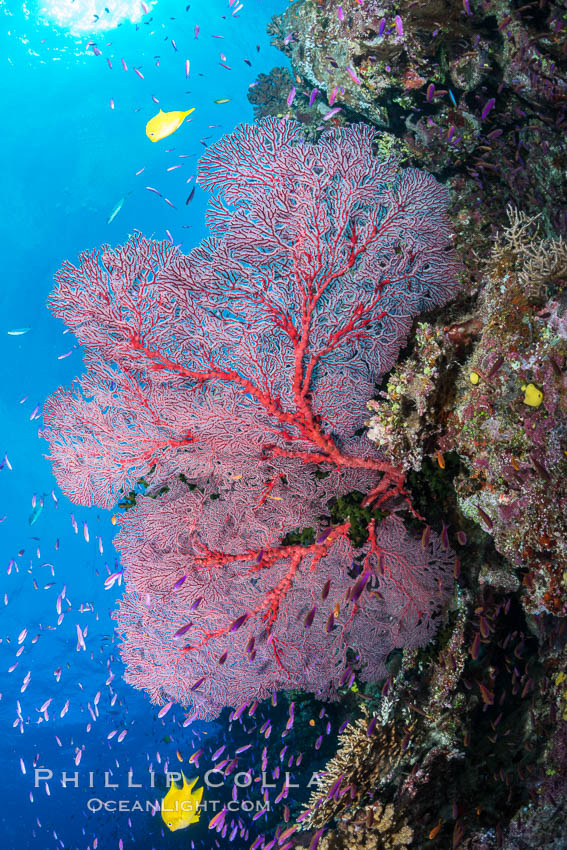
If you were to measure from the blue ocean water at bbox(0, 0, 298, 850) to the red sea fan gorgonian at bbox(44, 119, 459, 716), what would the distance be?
2925 cm

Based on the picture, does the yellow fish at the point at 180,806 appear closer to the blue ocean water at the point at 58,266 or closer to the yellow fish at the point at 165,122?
the yellow fish at the point at 165,122

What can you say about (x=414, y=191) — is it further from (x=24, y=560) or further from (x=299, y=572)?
(x=24, y=560)

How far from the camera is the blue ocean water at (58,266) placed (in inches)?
1190

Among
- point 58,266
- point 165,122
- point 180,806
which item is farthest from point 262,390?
point 58,266

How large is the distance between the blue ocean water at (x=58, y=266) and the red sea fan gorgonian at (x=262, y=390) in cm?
2925

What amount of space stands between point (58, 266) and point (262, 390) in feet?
122

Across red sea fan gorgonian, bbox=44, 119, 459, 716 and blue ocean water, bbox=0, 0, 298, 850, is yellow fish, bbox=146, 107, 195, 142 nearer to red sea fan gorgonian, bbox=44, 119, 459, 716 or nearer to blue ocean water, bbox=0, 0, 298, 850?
red sea fan gorgonian, bbox=44, 119, 459, 716

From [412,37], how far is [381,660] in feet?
24.4

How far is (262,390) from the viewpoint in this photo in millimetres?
4078

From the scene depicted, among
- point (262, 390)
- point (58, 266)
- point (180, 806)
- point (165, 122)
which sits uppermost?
point (58, 266)

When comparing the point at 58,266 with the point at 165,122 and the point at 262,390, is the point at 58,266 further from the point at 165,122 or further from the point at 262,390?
the point at 262,390

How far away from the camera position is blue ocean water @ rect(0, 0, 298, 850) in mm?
30219

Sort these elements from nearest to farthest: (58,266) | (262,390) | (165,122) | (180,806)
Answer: (262,390)
(165,122)
(180,806)
(58,266)

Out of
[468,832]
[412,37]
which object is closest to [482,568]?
[468,832]
